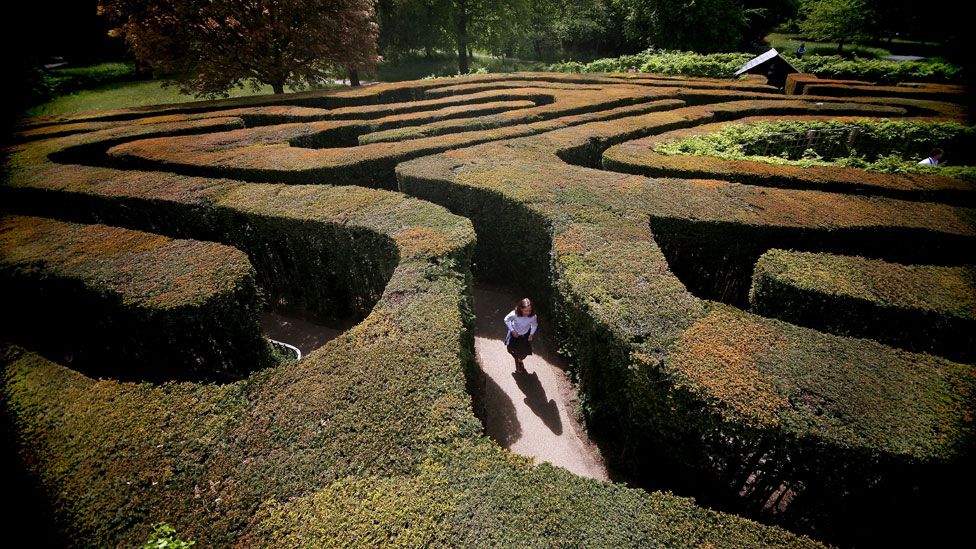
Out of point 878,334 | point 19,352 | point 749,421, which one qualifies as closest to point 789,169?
point 878,334

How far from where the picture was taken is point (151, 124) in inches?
661

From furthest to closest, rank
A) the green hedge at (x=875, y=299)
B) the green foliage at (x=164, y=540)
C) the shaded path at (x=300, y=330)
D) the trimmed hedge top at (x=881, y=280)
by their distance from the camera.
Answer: the shaded path at (x=300, y=330)
the trimmed hedge top at (x=881, y=280)
the green hedge at (x=875, y=299)
the green foliage at (x=164, y=540)

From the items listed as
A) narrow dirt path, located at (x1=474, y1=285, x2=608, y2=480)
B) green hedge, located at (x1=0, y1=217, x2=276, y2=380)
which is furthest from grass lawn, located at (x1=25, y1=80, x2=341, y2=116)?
narrow dirt path, located at (x1=474, y1=285, x2=608, y2=480)

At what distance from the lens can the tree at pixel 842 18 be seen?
37.4 meters

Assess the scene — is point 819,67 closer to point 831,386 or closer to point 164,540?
point 831,386

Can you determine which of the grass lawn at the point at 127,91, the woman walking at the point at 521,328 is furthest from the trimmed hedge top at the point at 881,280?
the grass lawn at the point at 127,91

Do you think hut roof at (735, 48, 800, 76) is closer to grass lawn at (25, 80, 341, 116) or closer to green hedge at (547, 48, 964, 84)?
green hedge at (547, 48, 964, 84)

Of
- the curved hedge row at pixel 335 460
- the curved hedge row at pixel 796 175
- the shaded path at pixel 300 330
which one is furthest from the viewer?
the curved hedge row at pixel 796 175

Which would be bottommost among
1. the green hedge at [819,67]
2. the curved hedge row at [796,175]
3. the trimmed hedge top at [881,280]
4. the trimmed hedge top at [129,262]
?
the trimmed hedge top at [881,280]

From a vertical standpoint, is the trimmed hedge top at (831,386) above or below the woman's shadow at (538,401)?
above

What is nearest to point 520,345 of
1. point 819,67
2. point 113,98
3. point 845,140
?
point 845,140

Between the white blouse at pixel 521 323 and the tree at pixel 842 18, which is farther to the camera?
the tree at pixel 842 18

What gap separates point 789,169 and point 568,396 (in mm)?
8311

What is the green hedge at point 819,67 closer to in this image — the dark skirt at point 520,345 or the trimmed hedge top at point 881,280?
the trimmed hedge top at point 881,280
